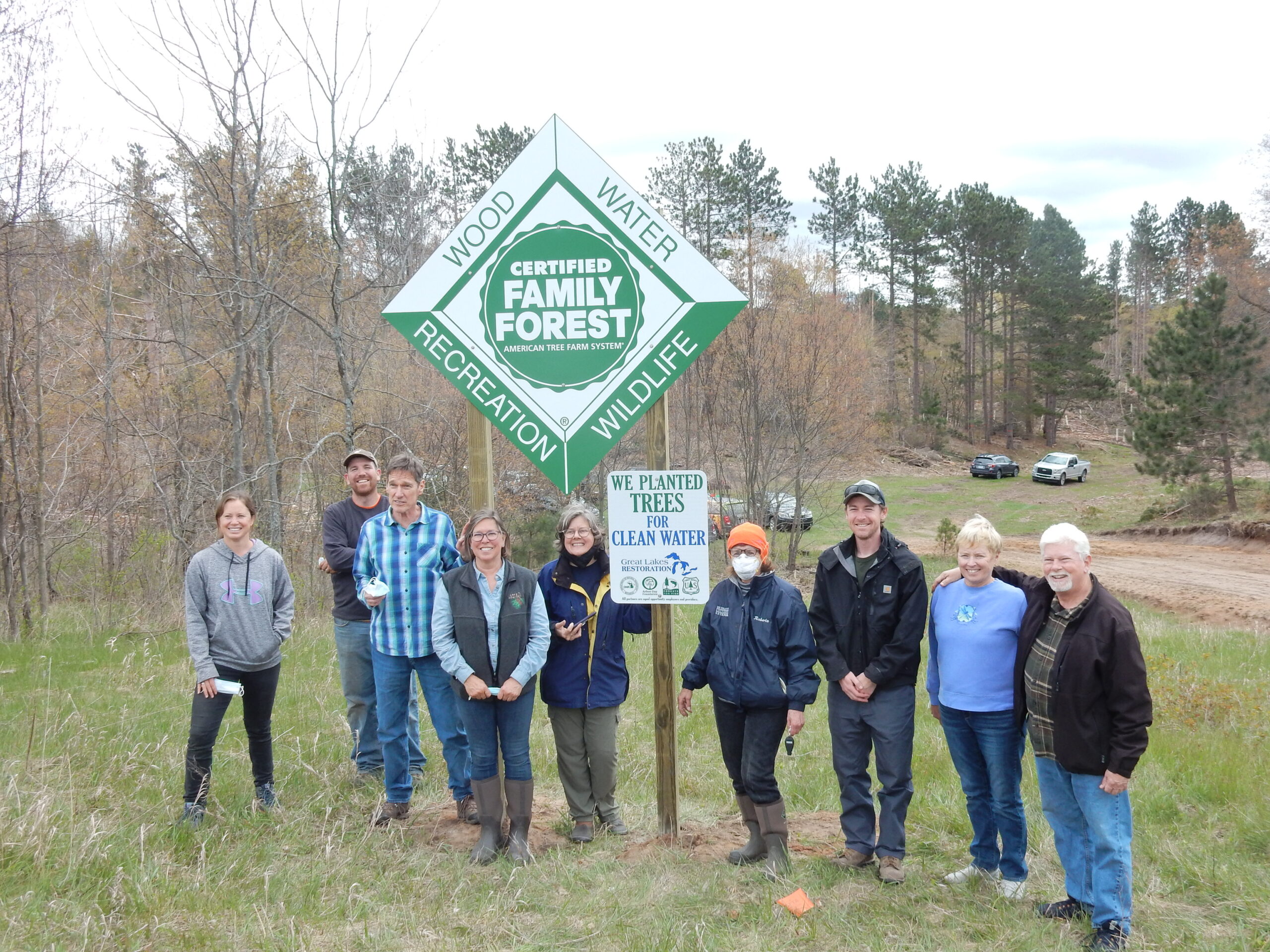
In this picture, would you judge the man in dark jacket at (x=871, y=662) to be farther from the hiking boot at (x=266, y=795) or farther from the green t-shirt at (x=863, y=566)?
the hiking boot at (x=266, y=795)

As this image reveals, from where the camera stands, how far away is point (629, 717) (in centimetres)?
773

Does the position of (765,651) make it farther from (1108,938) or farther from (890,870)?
(1108,938)

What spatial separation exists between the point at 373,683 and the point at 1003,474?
45.5 metres

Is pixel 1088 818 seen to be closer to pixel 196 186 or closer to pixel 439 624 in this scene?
pixel 439 624

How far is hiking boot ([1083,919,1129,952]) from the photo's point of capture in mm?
3494

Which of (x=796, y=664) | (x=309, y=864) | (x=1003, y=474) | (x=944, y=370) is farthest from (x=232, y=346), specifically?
(x=944, y=370)

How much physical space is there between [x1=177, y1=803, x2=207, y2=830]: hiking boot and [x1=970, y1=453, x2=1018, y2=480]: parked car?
151ft

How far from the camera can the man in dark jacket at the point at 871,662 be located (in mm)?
4219

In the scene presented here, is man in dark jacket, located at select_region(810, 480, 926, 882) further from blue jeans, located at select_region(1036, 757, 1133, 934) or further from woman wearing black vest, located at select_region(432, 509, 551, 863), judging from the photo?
woman wearing black vest, located at select_region(432, 509, 551, 863)

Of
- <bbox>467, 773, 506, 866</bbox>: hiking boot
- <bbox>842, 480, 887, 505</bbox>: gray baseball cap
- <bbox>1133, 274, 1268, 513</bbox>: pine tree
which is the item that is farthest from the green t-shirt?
<bbox>1133, 274, 1268, 513</bbox>: pine tree

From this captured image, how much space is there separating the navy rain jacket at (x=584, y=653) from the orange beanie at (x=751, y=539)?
72 cm

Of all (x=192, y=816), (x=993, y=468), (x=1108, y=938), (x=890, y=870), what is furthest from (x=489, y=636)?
(x=993, y=468)

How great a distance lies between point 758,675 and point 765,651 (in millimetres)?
126

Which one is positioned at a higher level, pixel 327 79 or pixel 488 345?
pixel 327 79
